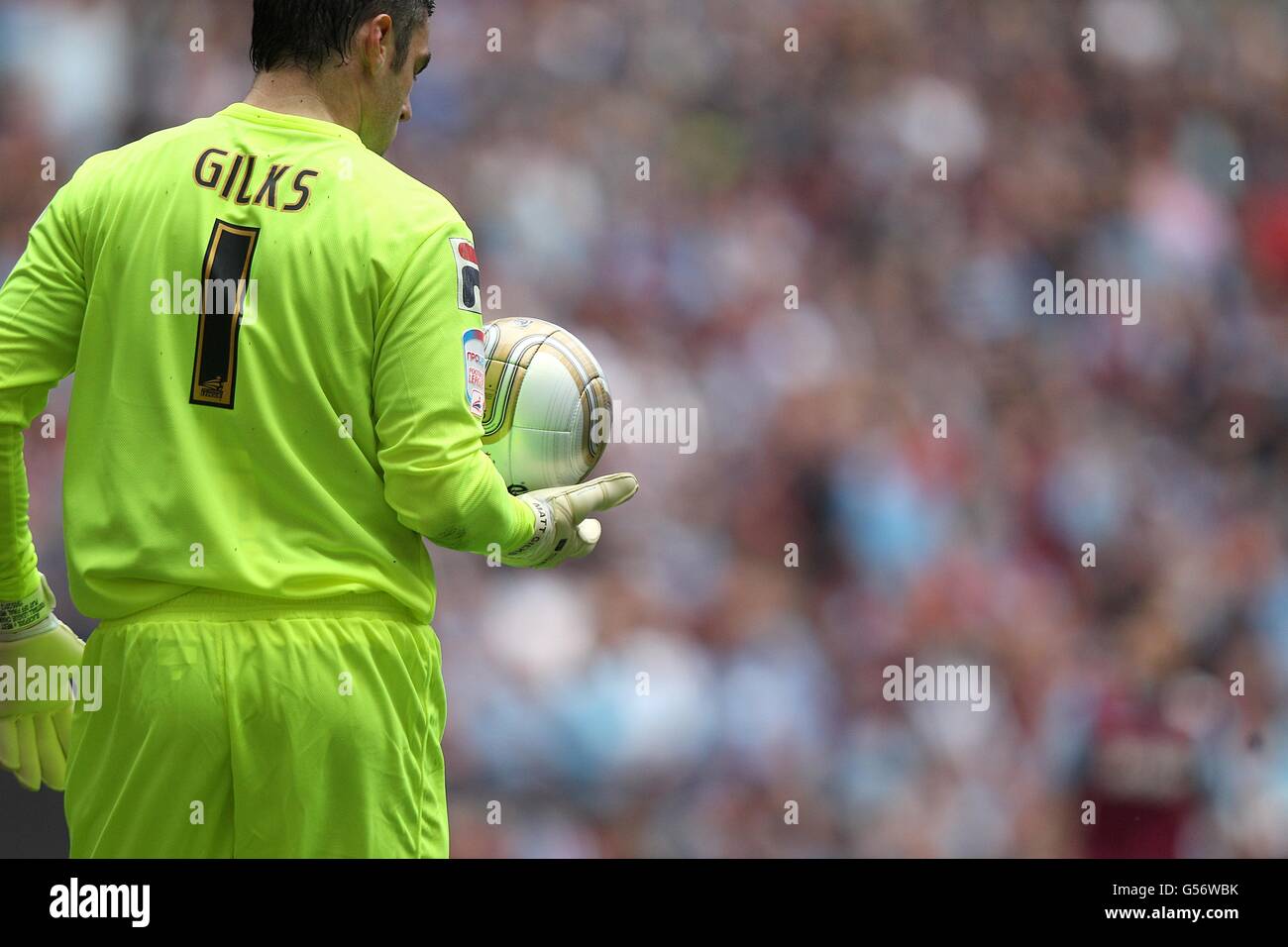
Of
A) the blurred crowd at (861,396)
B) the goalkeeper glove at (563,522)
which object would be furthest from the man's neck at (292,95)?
the blurred crowd at (861,396)

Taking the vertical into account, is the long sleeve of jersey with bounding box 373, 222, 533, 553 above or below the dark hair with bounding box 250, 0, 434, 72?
below

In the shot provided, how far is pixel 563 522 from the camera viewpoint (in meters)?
2.15

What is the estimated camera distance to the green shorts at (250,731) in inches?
72.9

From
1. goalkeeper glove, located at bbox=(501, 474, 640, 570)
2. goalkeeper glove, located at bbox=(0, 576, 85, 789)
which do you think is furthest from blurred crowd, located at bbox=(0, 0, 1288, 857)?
goalkeeper glove, located at bbox=(501, 474, 640, 570)

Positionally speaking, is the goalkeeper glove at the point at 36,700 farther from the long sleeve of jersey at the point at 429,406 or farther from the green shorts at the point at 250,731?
the long sleeve of jersey at the point at 429,406

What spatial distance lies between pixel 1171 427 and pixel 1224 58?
1589 millimetres

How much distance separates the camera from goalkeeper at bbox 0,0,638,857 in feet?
6.08

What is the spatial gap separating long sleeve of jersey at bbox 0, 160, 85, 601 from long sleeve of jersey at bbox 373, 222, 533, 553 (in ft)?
1.34

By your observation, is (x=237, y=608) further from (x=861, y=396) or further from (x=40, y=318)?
(x=861, y=396)

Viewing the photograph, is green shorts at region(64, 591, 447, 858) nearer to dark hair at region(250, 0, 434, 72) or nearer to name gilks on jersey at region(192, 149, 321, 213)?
name gilks on jersey at region(192, 149, 321, 213)

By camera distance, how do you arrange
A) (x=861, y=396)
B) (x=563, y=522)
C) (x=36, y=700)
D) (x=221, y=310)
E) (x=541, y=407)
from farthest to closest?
(x=861, y=396) < (x=541, y=407) < (x=36, y=700) < (x=563, y=522) < (x=221, y=310)

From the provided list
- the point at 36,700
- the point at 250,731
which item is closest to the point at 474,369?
the point at 250,731

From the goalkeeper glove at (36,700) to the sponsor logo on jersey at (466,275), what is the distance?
780 mm

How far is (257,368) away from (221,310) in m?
0.08
